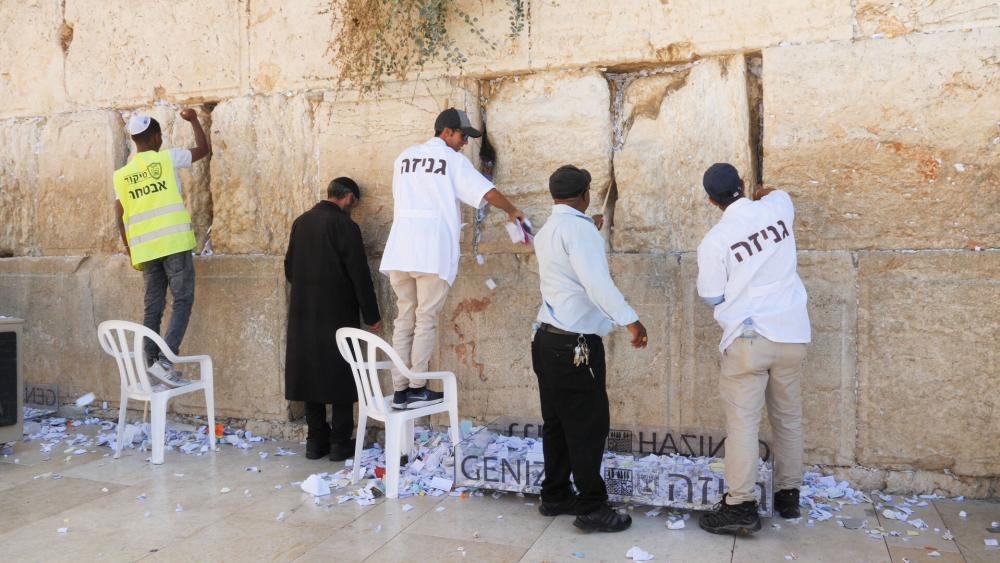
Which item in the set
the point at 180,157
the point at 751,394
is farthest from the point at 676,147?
the point at 180,157

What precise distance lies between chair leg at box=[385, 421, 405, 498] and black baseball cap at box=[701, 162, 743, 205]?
6.33 feet

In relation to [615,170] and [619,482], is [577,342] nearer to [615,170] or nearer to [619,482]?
[619,482]

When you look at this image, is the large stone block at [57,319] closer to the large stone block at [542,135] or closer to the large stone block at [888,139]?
the large stone block at [542,135]

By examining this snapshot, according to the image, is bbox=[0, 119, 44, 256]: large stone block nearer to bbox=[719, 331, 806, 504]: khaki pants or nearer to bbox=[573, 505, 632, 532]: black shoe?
bbox=[573, 505, 632, 532]: black shoe

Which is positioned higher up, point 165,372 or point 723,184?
point 723,184

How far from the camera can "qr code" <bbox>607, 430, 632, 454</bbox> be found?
4691 mm

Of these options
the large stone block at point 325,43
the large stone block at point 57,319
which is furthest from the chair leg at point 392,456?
the large stone block at point 57,319

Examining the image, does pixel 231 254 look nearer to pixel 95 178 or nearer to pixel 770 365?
pixel 95 178

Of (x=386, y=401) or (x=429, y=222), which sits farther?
(x=429, y=222)

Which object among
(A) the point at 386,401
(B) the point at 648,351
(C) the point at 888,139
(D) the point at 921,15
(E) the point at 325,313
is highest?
(D) the point at 921,15

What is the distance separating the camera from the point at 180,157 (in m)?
5.35

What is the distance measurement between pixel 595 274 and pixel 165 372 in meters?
3.03

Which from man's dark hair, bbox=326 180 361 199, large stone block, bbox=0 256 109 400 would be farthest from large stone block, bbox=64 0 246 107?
large stone block, bbox=0 256 109 400

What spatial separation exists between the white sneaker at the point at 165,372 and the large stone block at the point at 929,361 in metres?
4.02
